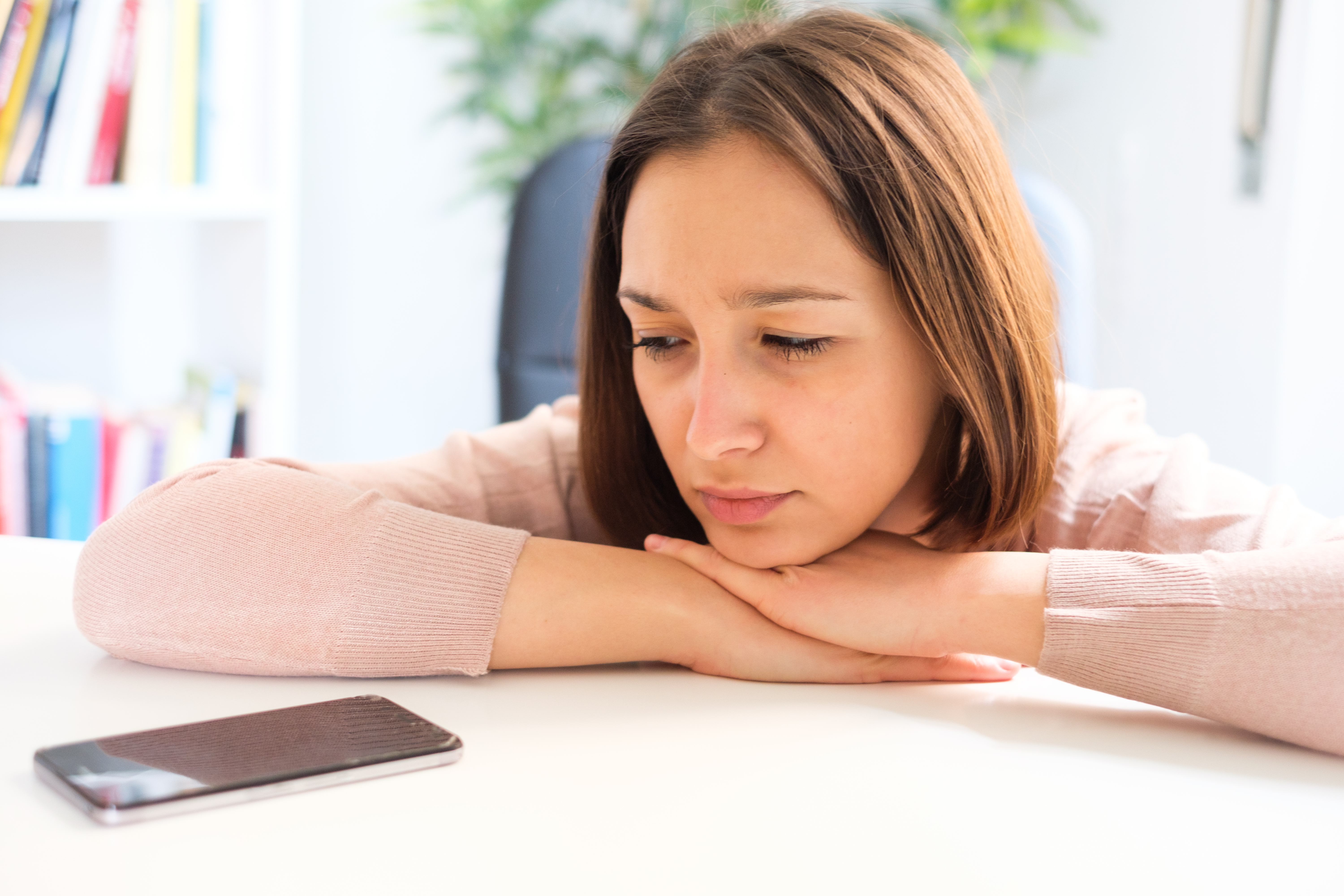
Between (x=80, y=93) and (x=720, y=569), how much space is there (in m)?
1.25

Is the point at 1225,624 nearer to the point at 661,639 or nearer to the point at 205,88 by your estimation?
the point at 661,639

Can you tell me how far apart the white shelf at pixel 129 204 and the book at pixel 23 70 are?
66 mm

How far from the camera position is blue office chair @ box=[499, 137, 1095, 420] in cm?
149

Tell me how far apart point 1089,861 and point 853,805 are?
10 cm

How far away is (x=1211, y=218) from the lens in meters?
2.24

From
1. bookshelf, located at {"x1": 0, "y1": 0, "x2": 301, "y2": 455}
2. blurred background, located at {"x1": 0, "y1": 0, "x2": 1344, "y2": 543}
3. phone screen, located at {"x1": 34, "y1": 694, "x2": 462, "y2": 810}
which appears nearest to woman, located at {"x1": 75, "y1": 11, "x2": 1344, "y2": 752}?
phone screen, located at {"x1": 34, "y1": 694, "x2": 462, "y2": 810}

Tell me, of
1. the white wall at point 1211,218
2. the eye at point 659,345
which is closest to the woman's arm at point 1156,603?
the eye at point 659,345

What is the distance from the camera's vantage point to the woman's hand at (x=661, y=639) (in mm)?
753

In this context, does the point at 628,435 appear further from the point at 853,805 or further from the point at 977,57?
the point at 977,57

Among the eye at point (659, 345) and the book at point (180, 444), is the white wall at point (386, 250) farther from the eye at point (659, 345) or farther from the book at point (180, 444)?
the eye at point (659, 345)

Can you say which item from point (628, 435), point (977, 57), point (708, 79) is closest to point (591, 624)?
point (628, 435)

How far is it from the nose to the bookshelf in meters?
1.17

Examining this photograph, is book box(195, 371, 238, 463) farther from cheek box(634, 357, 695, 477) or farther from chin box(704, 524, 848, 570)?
chin box(704, 524, 848, 570)

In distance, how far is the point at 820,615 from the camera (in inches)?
30.9
